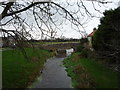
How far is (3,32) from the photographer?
9828mm

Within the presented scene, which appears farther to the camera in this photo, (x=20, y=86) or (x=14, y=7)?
(x=20, y=86)

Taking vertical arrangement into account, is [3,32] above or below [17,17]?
below

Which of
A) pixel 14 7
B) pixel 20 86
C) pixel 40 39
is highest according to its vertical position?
pixel 14 7

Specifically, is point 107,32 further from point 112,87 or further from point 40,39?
point 40,39

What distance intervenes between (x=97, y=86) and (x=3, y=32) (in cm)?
657

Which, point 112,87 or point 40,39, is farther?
point 112,87

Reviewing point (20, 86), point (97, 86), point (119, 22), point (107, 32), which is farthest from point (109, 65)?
point (20, 86)

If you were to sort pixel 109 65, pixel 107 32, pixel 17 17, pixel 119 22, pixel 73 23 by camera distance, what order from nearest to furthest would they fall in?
pixel 73 23
pixel 17 17
pixel 119 22
pixel 109 65
pixel 107 32

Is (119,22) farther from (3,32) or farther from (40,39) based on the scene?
(3,32)

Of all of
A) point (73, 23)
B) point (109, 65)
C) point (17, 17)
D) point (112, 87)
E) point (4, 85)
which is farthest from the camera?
point (109, 65)

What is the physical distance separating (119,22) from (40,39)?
8.91 meters

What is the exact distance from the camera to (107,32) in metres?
22.0

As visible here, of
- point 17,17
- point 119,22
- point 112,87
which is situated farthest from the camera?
point 119,22

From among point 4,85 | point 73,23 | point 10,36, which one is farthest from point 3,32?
point 4,85
